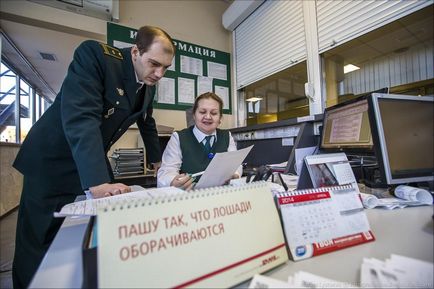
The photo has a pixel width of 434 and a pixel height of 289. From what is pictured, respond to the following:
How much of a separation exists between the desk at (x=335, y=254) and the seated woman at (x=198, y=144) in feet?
2.19

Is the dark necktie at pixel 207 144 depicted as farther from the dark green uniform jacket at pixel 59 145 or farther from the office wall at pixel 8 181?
the office wall at pixel 8 181

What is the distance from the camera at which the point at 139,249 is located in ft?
1.03

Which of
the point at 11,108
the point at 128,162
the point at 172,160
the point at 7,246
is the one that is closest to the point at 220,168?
the point at 172,160

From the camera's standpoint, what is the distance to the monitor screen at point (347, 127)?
100 centimetres

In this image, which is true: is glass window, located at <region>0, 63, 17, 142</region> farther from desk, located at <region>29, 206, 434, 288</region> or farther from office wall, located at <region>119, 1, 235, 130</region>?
desk, located at <region>29, 206, 434, 288</region>

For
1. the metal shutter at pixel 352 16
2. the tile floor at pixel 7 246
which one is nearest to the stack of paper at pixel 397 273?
the metal shutter at pixel 352 16

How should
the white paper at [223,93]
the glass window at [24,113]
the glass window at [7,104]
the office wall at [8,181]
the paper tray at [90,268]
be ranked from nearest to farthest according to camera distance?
the paper tray at [90,268], the white paper at [223,93], the office wall at [8,181], the glass window at [7,104], the glass window at [24,113]

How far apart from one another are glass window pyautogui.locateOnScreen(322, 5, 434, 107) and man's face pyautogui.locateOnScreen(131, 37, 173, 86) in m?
1.37

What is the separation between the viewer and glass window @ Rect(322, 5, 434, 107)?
1233 mm

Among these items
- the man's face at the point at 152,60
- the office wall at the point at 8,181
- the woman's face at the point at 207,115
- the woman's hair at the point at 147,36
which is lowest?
the office wall at the point at 8,181

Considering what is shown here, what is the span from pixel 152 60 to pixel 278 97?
1.65m

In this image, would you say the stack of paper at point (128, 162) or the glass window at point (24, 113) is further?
the glass window at point (24, 113)

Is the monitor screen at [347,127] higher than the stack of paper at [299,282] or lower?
higher

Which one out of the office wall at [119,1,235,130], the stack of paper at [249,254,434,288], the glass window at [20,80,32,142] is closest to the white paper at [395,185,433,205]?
the stack of paper at [249,254,434,288]
